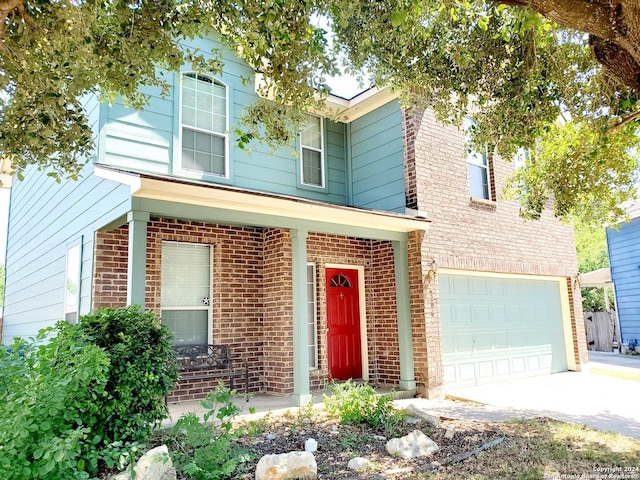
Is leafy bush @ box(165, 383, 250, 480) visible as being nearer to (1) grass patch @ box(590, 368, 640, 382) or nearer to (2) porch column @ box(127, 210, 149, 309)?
(2) porch column @ box(127, 210, 149, 309)

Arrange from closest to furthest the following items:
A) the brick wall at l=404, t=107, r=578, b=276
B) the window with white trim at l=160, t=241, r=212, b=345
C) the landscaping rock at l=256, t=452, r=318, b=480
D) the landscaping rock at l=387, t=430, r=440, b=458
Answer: the landscaping rock at l=256, t=452, r=318, b=480, the landscaping rock at l=387, t=430, r=440, b=458, the window with white trim at l=160, t=241, r=212, b=345, the brick wall at l=404, t=107, r=578, b=276

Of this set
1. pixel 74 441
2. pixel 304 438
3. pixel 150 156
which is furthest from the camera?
pixel 150 156

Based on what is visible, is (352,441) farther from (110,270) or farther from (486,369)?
(486,369)

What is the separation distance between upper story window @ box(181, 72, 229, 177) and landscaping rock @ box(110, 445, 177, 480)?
17.4ft

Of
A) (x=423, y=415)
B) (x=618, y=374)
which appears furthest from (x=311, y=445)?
(x=618, y=374)

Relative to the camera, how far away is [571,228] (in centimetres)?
1246

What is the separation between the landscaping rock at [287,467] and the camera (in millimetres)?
4328

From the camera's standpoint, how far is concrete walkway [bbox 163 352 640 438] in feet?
22.2

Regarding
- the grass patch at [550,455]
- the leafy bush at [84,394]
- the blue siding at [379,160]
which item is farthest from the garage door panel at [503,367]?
the leafy bush at [84,394]

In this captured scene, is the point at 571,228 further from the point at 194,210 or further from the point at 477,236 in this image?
the point at 194,210

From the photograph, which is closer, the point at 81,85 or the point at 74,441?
the point at 74,441

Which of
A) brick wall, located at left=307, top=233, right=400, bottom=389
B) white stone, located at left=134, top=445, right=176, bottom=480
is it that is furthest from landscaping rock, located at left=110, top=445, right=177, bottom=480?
brick wall, located at left=307, top=233, right=400, bottom=389

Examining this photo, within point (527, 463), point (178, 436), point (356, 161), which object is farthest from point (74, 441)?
point (356, 161)

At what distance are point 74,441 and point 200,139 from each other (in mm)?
5899
